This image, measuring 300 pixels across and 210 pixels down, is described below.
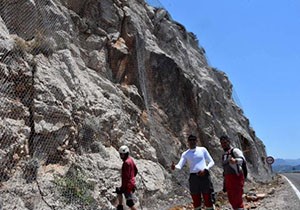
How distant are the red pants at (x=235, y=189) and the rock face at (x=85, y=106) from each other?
12.4ft

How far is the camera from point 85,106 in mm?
11734

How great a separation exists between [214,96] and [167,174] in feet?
42.8

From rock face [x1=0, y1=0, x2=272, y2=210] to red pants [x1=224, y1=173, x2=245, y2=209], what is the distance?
3.78m

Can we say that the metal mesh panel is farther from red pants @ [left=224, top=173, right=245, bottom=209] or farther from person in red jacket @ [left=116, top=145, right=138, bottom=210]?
red pants @ [left=224, top=173, right=245, bottom=209]

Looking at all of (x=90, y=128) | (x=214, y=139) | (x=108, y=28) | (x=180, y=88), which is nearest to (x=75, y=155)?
(x=90, y=128)

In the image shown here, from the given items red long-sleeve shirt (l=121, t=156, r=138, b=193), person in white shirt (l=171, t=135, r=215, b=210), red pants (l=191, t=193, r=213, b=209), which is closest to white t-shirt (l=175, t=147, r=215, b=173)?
person in white shirt (l=171, t=135, r=215, b=210)

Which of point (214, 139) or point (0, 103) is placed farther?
point (214, 139)

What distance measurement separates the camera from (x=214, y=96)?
25969mm

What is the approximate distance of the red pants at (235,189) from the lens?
6.75 meters

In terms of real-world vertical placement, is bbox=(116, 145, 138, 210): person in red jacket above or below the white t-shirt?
below

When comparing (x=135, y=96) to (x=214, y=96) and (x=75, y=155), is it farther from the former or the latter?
(x=214, y=96)

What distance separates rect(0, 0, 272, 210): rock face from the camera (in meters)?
9.11

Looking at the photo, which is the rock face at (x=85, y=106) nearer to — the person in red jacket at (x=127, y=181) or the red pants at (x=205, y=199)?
the person in red jacket at (x=127, y=181)

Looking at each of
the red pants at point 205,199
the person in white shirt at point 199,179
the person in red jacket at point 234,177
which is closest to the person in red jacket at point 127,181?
the person in white shirt at point 199,179
